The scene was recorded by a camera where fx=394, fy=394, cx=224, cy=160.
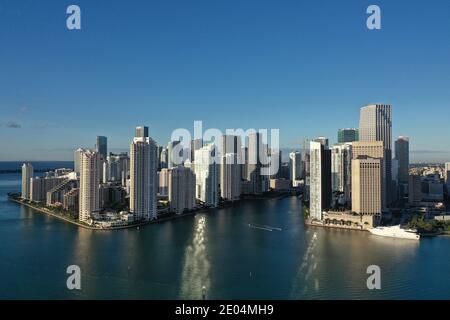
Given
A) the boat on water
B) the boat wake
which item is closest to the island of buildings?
the boat on water

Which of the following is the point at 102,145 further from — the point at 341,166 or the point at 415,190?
the point at 415,190

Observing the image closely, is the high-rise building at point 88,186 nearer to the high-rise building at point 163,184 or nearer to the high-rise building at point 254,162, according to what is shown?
the high-rise building at point 163,184

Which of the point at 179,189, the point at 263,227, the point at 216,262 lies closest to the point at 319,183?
the point at 263,227

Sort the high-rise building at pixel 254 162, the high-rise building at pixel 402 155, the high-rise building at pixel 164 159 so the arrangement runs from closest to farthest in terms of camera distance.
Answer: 1. the high-rise building at pixel 402 155
2. the high-rise building at pixel 254 162
3. the high-rise building at pixel 164 159

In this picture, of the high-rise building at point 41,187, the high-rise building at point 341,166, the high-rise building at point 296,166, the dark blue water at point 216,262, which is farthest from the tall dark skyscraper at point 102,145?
the dark blue water at point 216,262

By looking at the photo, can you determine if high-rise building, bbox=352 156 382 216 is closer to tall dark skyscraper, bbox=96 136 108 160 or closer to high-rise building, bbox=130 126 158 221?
high-rise building, bbox=130 126 158 221

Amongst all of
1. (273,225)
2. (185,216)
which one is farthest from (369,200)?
(185,216)
